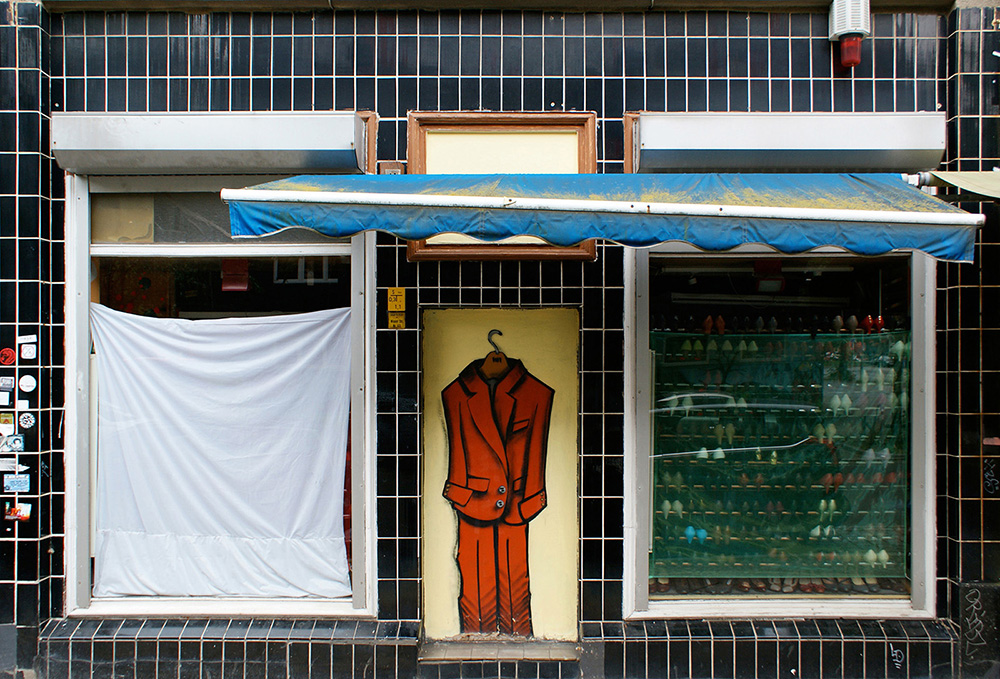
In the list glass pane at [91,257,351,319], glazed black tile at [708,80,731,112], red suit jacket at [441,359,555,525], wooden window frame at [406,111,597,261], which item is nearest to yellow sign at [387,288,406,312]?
wooden window frame at [406,111,597,261]

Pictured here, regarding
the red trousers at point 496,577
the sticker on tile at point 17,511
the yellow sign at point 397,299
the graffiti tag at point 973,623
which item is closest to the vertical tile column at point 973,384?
the graffiti tag at point 973,623

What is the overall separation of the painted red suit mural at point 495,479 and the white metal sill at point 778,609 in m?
0.86

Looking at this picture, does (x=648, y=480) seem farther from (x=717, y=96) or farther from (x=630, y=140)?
(x=717, y=96)

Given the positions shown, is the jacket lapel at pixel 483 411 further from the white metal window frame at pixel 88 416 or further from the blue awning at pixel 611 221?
the blue awning at pixel 611 221

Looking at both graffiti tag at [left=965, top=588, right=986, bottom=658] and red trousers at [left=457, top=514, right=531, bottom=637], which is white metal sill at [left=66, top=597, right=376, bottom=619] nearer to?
→ red trousers at [left=457, top=514, right=531, bottom=637]

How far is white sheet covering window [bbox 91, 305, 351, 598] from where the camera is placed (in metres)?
4.12

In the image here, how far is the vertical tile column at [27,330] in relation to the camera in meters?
3.95

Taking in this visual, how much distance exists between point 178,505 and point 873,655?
4.70m

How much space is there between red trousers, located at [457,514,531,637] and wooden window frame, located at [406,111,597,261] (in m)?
1.85

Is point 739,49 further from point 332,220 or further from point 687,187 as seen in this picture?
point 332,220

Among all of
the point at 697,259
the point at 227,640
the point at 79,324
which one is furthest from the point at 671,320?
the point at 79,324

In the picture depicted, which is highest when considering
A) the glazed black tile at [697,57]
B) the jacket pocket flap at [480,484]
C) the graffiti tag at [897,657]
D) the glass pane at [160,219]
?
the glazed black tile at [697,57]

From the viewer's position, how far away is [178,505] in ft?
13.6

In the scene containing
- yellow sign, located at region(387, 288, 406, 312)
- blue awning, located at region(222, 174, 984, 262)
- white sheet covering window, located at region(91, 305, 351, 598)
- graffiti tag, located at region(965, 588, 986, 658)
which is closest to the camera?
blue awning, located at region(222, 174, 984, 262)
